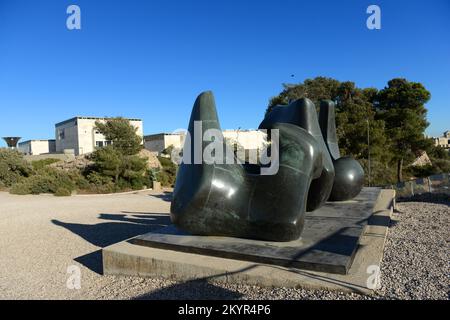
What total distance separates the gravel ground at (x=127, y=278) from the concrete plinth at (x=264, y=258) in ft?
0.47

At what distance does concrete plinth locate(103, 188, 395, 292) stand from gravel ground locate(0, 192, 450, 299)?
0.47 ft

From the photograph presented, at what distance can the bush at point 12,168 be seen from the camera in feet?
74.0

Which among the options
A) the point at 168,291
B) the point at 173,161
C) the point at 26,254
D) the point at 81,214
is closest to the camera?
the point at 168,291

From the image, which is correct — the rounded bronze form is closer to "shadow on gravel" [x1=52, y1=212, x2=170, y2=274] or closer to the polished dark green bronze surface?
the polished dark green bronze surface

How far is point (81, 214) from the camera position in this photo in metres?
11.2

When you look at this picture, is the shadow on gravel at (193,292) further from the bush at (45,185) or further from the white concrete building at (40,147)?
the white concrete building at (40,147)

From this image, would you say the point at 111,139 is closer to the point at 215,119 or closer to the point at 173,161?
the point at 173,161

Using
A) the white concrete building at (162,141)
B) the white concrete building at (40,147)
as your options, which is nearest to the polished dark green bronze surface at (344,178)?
the white concrete building at (162,141)

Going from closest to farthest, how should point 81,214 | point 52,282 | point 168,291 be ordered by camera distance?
point 168,291 → point 52,282 → point 81,214

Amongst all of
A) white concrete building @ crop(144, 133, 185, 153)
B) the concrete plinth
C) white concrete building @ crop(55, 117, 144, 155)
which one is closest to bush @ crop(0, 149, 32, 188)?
white concrete building @ crop(55, 117, 144, 155)

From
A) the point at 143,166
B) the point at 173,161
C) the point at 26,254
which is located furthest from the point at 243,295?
the point at 173,161

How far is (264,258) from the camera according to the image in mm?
4445
